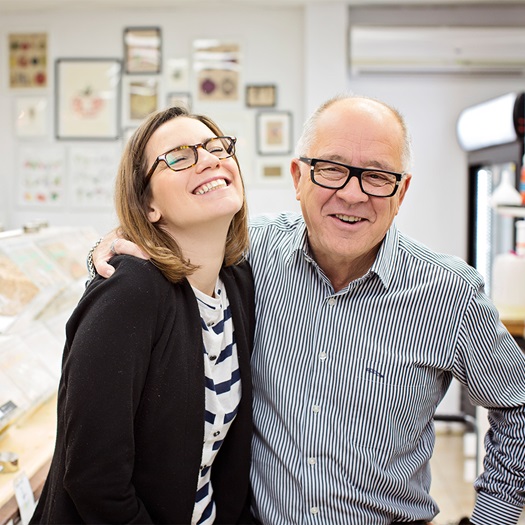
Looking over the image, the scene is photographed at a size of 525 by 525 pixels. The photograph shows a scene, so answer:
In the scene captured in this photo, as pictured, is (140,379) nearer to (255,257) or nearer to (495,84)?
(255,257)

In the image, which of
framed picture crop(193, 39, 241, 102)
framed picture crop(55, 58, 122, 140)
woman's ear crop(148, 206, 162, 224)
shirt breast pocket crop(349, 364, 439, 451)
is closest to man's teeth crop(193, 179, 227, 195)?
woman's ear crop(148, 206, 162, 224)

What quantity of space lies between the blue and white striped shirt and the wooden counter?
633 millimetres

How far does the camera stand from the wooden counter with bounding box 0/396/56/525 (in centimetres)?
174

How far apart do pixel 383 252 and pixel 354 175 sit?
0.22 metres

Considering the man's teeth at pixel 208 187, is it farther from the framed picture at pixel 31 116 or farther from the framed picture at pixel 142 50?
the framed picture at pixel 31 116

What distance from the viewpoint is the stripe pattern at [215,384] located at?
5.22 ft

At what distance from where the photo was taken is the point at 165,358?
4.76 ft

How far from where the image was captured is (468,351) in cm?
172

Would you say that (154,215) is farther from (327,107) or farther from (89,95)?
(89,95)

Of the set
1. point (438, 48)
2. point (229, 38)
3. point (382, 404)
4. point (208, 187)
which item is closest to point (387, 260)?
point (382, 404)

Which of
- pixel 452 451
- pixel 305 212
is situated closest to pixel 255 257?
pixel 305 212

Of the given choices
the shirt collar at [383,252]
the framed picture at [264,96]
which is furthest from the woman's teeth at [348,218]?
the framed picture at [264,96]

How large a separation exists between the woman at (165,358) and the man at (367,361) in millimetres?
120

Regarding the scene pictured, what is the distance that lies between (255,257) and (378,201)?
406 mm
